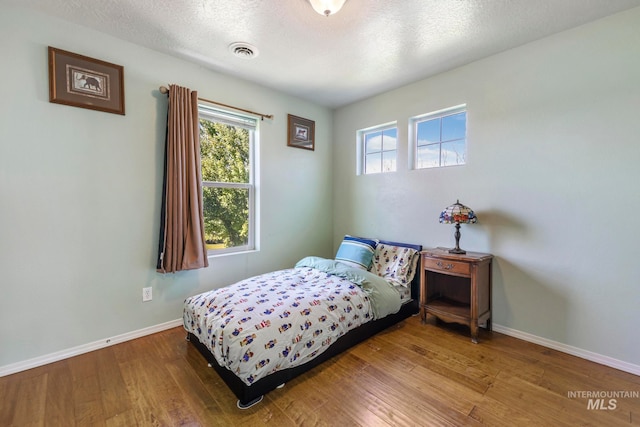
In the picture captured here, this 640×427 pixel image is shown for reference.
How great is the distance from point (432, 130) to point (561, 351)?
91.9 inches

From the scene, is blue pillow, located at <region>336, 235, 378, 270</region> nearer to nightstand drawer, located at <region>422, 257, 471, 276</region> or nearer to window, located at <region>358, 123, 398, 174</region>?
nightstand drawer, located at <region>422, 257, 471, 276</region>

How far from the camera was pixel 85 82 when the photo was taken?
2.14m

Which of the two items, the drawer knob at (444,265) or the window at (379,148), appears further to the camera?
the window at (379,148)

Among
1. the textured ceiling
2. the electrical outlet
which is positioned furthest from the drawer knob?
the electrical outlet

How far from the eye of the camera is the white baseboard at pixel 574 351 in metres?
1.95

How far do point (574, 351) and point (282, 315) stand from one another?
7.67 ft

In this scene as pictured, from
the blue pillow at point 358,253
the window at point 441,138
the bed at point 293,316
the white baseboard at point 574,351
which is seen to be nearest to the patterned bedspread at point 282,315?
the bed at point 293,316

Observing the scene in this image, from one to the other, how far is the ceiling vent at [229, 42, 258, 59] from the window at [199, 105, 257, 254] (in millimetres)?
645

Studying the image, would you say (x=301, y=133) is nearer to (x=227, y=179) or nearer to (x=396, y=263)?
(x=227, y=179)

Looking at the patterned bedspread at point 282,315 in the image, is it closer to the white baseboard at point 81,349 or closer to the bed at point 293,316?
the bed at point 293,316

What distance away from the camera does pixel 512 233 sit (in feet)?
8.11

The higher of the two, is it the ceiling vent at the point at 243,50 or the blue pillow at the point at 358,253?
the ceiling vent at the point at 243,50

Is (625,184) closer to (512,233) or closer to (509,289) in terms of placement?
(512,233)

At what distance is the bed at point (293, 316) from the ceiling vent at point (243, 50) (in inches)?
82.5
